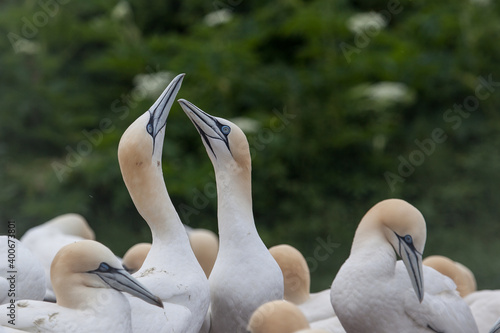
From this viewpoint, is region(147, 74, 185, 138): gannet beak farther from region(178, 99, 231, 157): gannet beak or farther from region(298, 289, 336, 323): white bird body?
region(298, 289, 336, 323): white bird body

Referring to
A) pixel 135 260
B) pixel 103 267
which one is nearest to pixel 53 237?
pixel 135 260

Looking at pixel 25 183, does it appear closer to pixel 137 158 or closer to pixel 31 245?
pixel 31 245

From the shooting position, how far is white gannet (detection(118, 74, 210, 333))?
2375 mm

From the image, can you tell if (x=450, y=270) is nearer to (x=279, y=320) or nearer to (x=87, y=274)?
(x=279, y=320)

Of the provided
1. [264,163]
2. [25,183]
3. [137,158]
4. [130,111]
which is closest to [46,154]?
[25,183]

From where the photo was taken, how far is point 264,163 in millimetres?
6262

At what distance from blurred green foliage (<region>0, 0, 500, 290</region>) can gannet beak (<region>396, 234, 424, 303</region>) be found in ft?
11.2

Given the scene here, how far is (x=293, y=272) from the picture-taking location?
3145 mm

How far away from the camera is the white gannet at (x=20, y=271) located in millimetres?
2658

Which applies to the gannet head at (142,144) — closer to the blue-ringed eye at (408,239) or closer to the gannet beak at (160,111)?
the gannet beak at (160,111)

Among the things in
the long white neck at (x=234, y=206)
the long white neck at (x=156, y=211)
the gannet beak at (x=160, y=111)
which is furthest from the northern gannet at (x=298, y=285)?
the gannet beak at (x=160, y=111)

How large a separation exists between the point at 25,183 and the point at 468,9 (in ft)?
11.5

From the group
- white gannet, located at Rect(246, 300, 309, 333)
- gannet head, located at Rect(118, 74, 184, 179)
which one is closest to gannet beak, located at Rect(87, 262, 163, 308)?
white gannet, located at Rect(246, 300, 309, 333)

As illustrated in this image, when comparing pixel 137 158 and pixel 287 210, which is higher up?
pixel 137 158
